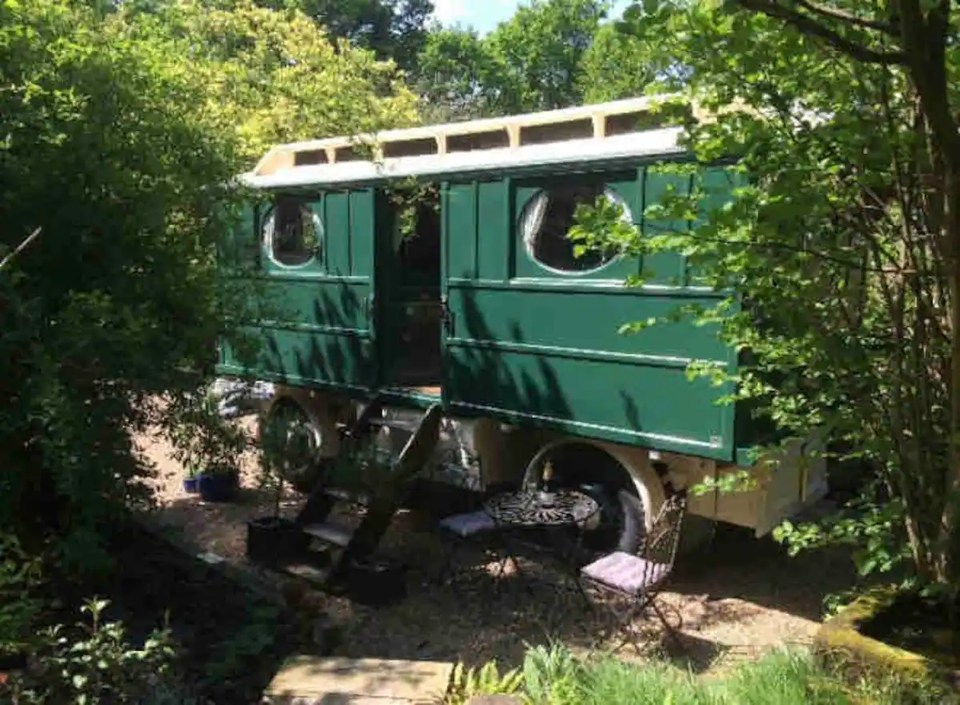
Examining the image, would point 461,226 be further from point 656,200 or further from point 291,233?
point 291,233

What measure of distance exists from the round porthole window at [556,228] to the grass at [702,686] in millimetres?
2925

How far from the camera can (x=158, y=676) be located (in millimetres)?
3367

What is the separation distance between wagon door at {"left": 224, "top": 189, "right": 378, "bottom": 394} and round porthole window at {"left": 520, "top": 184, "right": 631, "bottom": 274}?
157cm

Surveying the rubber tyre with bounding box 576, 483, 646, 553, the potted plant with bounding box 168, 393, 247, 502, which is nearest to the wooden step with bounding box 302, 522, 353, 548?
the potted plant with bounding box 168, 393, 247, 502

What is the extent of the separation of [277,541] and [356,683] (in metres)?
2.60

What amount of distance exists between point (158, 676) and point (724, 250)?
Result: 8.58 ft

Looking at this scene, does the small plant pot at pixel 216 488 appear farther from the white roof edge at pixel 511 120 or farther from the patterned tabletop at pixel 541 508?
the white roof edge at pixel 511 120

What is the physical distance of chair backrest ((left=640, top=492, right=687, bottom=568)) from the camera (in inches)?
186

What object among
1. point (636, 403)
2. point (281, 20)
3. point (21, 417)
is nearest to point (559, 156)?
point (636, 403)

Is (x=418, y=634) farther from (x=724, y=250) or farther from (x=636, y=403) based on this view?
(x=724, y=250)

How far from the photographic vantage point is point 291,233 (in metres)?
7.87

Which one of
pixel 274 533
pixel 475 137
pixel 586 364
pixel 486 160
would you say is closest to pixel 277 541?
pixel 274 533

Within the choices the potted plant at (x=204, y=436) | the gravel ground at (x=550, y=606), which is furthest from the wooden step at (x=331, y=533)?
the potted plant at (x=204, y=436)

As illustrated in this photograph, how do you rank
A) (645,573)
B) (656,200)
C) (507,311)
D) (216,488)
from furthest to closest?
(216,488) → (507,311) → (656,200) → (645,573)
